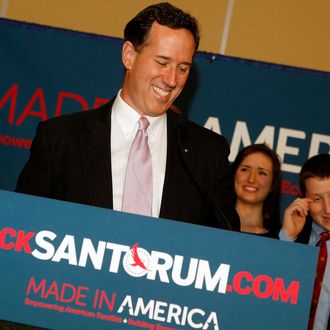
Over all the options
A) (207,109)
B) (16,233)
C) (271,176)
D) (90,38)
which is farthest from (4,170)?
(16,233)

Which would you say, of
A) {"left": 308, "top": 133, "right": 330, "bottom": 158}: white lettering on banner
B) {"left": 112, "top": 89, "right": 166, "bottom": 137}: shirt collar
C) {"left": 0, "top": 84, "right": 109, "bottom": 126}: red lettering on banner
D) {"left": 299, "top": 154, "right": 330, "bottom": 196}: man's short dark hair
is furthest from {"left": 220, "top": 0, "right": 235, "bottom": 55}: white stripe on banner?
{"left": 112, "top": 89, "right": 166, "bottom": 137}: shirt collar

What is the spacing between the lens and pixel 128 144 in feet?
5.56

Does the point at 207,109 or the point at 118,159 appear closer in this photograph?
the point at 118,159

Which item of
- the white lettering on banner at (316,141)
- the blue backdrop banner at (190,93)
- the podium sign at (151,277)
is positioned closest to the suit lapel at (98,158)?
the podium sign at (151,277)

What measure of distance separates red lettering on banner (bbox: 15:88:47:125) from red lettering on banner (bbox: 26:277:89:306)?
70.6 inches

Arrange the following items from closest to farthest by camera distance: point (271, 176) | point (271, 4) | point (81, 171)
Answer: point (81, 171) → point (271, 176) → point (271, 4)

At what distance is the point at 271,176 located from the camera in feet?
8.43

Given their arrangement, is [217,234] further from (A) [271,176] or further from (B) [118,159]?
(A) [271,176]

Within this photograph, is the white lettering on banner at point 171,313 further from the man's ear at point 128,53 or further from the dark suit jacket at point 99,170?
the man's ear at point 128,53

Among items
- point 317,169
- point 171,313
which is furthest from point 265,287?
point 317,169

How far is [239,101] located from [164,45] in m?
1.17

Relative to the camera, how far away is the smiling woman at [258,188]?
2.50 m

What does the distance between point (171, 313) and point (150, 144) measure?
65 centimetres

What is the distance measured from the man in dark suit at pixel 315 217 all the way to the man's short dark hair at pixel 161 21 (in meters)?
0.52
